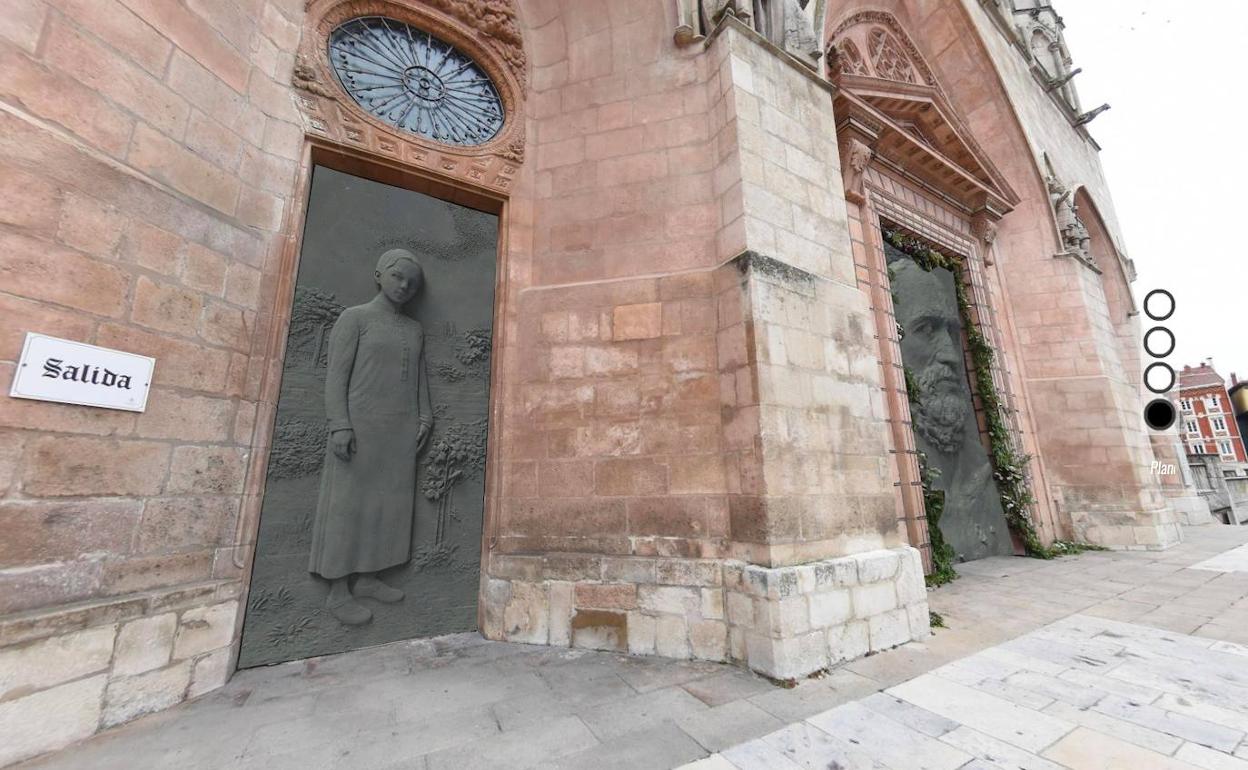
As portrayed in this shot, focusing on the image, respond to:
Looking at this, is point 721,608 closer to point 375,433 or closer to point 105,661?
Answer: point 375,433

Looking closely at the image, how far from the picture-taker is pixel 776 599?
299 cm

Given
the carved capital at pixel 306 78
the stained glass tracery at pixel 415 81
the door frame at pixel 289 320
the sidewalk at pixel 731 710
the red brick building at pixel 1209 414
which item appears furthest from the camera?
the red brick building at pixel 1209 414

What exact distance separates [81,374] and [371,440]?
1.57 m

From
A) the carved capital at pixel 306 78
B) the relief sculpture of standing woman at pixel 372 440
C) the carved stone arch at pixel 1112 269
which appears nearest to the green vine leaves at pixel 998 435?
the relief sculpture of standing woman at pixel 372 440

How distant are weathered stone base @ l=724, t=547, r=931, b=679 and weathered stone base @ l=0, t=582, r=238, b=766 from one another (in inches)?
132

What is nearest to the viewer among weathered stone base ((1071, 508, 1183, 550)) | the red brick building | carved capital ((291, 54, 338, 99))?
carved capital ((291, 54, 338, 99))

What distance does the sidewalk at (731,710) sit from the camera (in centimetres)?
210

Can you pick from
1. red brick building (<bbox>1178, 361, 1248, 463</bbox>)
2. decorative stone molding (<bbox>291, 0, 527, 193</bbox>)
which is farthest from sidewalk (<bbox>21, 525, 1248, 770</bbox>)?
red brick building (<bbox>1178, 361, 1248, 463</bbox>)

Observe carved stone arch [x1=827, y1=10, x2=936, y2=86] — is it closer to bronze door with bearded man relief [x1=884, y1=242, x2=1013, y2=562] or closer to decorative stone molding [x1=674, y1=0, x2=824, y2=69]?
decorative stone molding [x1=674, y1=0, x2=824, y2=69]

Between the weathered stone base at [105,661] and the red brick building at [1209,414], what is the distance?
58470mm

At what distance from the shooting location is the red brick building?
38.5 metres

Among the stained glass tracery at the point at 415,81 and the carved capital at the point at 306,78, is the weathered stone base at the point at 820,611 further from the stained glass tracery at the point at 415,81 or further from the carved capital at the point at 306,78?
the carved capital at the point at 306,78

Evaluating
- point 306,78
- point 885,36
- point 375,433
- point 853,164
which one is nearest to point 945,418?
point 853,164

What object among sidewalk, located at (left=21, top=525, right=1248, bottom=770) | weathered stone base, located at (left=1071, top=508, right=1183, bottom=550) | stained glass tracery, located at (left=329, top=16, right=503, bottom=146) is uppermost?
stained glass tracery, located at (left=329, top=16, right=503, bottom=146)
